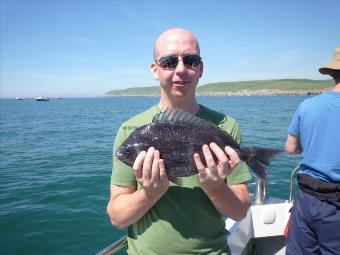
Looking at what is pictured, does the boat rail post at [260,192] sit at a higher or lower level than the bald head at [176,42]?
lower

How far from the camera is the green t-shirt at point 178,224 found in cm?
275

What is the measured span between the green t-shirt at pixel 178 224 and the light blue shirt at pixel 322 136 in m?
2.15

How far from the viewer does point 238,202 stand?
9.68 feet

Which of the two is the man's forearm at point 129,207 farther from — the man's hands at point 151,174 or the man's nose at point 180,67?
the man's nose at point 180,67

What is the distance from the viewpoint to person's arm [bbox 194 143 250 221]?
2.70 m

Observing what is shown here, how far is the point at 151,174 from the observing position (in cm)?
266

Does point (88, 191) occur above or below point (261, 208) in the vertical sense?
below

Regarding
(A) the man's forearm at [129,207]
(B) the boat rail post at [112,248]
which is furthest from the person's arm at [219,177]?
(B) the boat rail post at [112,248]

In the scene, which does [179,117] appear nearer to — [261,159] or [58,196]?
[261,159]

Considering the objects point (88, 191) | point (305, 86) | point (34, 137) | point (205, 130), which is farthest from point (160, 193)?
point (305, 86)

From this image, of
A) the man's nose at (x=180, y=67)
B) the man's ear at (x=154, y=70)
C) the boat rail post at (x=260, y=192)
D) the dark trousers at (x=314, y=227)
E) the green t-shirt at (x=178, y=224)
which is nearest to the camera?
the green t-shirt at (x=178, y=224)

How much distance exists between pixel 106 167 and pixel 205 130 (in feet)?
53.6

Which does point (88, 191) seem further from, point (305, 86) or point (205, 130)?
point (305, 86)

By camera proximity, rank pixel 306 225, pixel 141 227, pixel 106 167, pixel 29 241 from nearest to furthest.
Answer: pixel 141 227 → pixel 306 225 → pixel 29 241 → pixel 106 167
